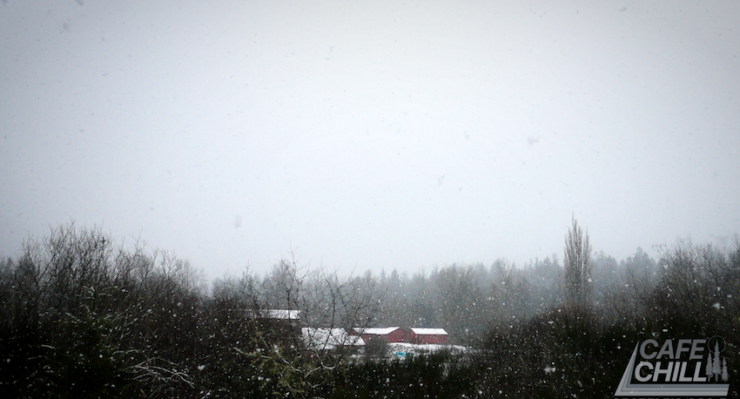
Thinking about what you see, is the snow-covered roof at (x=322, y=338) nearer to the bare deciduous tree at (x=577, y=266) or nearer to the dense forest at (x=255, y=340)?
the dense forest at (x=255, y=340)

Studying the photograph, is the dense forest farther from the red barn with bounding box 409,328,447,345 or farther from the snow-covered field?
the red barn with bounding box 409,328,447,345

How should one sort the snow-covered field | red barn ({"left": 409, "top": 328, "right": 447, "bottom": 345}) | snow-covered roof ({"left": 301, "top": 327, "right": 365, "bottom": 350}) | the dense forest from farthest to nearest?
red barn ({"left": 409, "top": 328, "right": 447, "bottom": 345}), the snow-covered field, snow-covered roof ({"left": 301, "top": 327, "right": 365, "bottom": 350}), the dense forest

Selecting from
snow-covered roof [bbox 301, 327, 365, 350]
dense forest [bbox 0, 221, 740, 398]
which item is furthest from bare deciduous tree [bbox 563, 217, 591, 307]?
snow-covered roof [bbox 301, 327, 365, 350]

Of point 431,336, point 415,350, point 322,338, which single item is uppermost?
point 322,338

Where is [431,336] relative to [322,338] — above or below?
below

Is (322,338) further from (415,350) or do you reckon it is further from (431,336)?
(431,336)

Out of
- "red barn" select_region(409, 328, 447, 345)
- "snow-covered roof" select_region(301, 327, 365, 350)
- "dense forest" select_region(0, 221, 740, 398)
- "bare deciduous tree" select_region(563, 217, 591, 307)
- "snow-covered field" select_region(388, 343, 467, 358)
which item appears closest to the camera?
"dense forest" select_region(0, 221, 740, 398)

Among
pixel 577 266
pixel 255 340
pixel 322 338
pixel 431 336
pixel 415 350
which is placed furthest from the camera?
pixel 431 336

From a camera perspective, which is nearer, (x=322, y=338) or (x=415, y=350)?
(x=322, y=338)

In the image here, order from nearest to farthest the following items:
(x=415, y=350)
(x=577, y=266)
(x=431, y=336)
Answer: (x=415, y=350) < (x=577, y=266) < (x=431, y=336)

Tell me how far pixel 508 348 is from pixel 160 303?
14.6 meters

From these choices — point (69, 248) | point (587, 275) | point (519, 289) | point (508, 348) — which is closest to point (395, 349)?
point (508, 348)

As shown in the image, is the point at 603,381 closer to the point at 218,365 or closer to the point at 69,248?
the point at 218,365

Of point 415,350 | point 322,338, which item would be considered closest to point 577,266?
point 415,350
